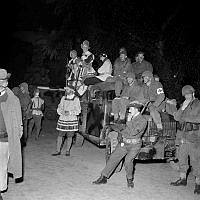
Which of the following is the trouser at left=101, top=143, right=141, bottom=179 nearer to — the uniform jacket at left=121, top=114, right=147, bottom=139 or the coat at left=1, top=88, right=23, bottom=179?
the uniform jacket at left=121, top=114, right=147, bottom=139

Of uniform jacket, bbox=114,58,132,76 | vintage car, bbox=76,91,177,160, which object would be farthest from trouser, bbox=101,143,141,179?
uniform jacket, bbox=114,58,132,76

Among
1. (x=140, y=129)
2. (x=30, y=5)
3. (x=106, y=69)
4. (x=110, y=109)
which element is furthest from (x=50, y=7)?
(x=140, y=129)

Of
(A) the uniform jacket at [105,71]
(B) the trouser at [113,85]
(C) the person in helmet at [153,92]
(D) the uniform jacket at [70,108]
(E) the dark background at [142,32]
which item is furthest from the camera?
(E) the dark background at [142,32]

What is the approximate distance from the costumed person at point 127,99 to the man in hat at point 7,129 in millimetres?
2888

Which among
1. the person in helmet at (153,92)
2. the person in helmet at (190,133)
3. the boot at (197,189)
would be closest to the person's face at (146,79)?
the person in helmet at (153,92)

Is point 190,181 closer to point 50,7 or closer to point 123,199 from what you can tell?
point 123,199

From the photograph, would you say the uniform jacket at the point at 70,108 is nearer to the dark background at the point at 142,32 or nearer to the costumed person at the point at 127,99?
the costumed person at the point at 127,99

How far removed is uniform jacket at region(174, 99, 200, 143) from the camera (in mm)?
7934

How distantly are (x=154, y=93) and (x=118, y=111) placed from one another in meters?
0.96

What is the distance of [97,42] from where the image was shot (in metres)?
17.2

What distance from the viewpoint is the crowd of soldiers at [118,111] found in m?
6.68

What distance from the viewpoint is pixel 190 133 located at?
26.4ft

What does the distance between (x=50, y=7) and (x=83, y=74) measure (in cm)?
1585

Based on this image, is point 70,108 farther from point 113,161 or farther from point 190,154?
point 190,154
